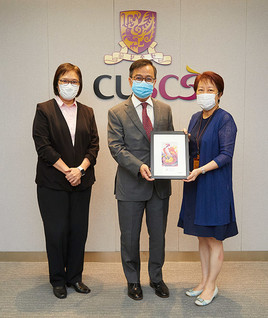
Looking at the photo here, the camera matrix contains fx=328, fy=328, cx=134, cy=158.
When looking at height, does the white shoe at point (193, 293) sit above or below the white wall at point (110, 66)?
below

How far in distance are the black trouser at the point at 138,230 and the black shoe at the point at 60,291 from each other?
54cm

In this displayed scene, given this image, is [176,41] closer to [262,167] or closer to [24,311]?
[262,167]

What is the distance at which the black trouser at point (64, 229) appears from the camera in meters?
2.62

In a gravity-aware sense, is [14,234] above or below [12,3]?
below

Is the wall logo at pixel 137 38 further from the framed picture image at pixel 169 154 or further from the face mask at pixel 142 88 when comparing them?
the framed picture image at pixel 169 154

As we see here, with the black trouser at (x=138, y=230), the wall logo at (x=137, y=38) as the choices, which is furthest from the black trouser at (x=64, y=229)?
the wall logo at (x=137, y=38)

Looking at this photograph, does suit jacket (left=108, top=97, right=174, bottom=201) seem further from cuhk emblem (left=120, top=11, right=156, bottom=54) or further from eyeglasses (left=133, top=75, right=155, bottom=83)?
cuhk emblem (left=120, top=11, right=156, bottom=54)

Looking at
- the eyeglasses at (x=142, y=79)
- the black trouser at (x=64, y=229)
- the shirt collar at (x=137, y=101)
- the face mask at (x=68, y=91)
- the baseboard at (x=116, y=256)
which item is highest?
the eyeglasses at (x=142, y=79)

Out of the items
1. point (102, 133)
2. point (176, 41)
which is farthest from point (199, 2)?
point (102, 133)

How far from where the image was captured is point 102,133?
3375 millimetres

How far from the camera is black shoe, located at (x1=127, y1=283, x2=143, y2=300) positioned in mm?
2631

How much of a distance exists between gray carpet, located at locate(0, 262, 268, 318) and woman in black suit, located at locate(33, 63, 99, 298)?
0.17 metres

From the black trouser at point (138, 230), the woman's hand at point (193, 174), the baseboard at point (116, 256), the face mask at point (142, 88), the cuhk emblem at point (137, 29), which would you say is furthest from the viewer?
the baseboard at point (116, 256)

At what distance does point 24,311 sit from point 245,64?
2975mm
